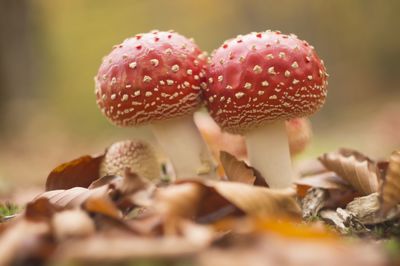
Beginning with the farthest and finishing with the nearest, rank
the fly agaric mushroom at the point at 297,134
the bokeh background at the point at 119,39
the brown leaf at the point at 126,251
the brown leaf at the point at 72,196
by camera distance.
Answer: the bokeh background at the point at 119,39 → the fly agaric mushroom at the point at 297,134 → the brown leaf at the point at 72,196 → the brown leaf at the point at 126,251

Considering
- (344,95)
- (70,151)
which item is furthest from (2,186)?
(344,95)

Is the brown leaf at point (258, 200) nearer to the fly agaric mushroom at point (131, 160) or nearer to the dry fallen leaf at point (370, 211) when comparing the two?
the dry fallen leaf at point (370, 211)

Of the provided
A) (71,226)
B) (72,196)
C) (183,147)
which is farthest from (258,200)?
(183,147)

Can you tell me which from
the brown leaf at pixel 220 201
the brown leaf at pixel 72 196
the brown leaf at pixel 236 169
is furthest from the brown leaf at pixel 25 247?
the brown leaf at pixel 236 169

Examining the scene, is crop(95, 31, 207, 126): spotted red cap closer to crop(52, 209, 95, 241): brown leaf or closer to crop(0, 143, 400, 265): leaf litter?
crop(0, 143, 400, 265): leaf litter

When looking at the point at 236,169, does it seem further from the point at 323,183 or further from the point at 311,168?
the point at 311,168

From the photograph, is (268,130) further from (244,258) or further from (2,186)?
(2,186)
